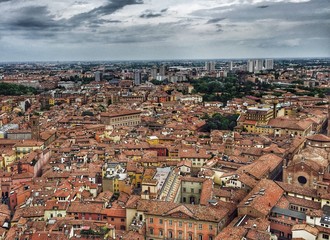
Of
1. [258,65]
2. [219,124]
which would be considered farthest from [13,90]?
[258,65]

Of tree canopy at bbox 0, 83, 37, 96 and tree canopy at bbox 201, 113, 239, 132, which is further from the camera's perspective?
tree canopy at bbox 0, 83, 37, 96

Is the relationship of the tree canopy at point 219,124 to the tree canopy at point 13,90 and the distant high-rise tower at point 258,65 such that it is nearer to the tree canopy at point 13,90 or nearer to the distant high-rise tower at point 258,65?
the tree canopy at point 13,90

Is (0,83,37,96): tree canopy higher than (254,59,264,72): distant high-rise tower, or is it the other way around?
(254,59,264,72): distant high-rise tower

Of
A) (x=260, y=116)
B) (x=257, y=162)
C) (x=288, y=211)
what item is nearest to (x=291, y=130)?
(x=260, y=116)

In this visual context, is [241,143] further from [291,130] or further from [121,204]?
[121,204]

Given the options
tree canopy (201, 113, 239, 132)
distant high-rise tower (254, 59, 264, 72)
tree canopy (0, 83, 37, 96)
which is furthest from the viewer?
distant high-rise tower (254, 59, 264, 72)

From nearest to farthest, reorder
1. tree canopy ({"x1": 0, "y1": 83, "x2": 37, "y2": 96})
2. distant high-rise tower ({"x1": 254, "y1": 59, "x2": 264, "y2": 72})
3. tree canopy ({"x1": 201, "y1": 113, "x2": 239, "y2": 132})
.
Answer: tree canopy ({"x1": 201, "y1": 113, "x2": 239, "y2": 132}) → tree canopy ({"x1": 0, "y1": 83, "x2": 37, "y2": 96}) → distant high-rise tower ({"x1": 254, "y1": 59, "x2": 264, "y2": 72})

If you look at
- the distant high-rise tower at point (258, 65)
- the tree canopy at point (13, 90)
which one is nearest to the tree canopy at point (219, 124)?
the tree canopy at point (13, 90)

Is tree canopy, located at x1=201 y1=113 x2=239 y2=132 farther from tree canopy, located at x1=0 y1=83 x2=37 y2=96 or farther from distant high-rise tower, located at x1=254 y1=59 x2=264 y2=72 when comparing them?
distant high-rise tower, located at x1=254 y1=59 x2=264 y2=72

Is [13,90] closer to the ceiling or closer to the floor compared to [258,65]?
closer to the floor

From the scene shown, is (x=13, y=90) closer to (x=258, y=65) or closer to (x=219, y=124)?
(x=219, y=124)

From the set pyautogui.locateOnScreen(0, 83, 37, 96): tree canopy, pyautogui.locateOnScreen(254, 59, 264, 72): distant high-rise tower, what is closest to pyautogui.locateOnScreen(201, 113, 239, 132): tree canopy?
pyautogui.locateOnScreen(0, 83, 37, 96): tree canopy
